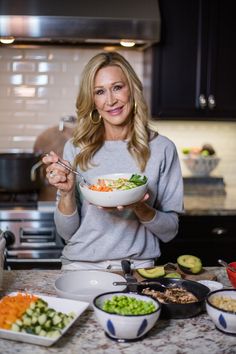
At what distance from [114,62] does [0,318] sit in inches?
47.9

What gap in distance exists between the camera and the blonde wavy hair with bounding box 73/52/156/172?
227 centimetres

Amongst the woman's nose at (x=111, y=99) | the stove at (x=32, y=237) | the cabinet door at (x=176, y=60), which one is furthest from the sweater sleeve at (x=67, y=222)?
the cabinet door at (x=176, y=60)

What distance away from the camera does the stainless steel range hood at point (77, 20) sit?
3162 mm

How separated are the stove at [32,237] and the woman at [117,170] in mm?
925

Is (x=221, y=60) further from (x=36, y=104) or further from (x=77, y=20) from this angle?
(x=36, y=104)

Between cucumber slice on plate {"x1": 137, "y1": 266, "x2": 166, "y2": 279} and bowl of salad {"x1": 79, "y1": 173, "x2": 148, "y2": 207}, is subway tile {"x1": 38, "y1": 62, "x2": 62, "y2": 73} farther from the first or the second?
cucumber slice on plate {"x1": 137, "y1": 266, "x2": 166, "y2": 279}

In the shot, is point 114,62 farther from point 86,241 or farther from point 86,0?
point 86,0

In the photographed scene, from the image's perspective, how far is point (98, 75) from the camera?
2266 mm

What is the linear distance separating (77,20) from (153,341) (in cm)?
221

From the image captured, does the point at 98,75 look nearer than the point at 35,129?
Yes

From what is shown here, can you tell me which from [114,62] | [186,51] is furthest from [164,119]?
[114,62]

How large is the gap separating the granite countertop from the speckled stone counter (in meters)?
1.72

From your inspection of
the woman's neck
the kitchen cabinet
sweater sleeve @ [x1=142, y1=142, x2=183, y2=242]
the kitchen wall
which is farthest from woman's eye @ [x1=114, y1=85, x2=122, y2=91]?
the kitchen wall

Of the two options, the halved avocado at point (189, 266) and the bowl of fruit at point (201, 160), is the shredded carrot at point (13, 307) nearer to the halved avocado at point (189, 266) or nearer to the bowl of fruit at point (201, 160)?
the halved avocado at point (189, 266)
